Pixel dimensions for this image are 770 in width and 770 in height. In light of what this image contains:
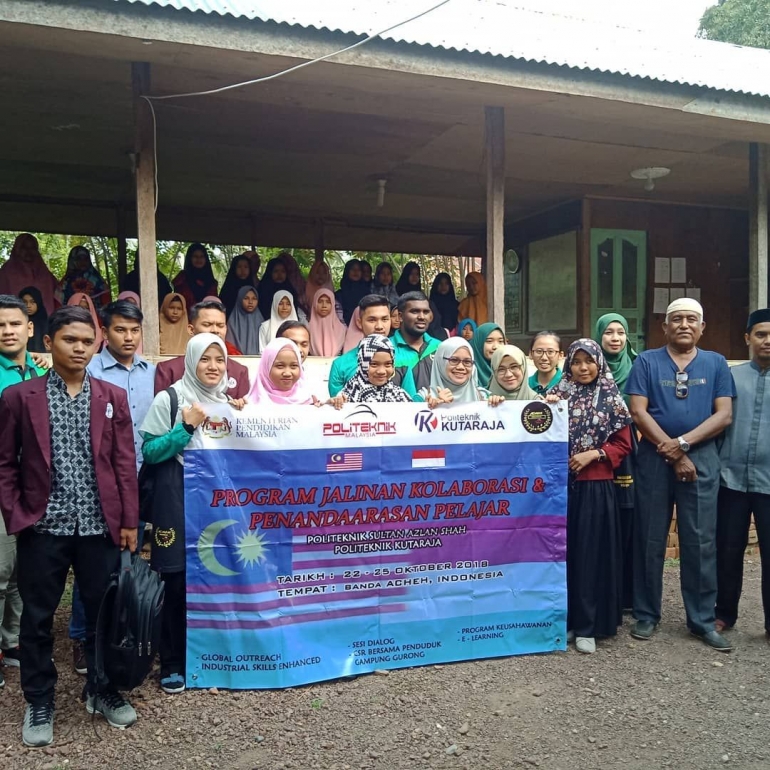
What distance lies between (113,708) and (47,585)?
59 cm

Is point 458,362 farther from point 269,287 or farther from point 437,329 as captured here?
point 269,287

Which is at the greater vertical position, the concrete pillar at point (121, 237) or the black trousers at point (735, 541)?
the concrete pillar at point (121, 237)

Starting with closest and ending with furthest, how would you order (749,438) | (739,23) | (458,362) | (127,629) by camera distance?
(127,629)
(458,362)
(749,438)
(739,23)

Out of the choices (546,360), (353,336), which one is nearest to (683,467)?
(546,360)

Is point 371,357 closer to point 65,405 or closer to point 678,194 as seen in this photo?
point 65,405

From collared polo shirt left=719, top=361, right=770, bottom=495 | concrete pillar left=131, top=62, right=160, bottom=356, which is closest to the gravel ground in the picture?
collared polo shirt left=719, top=361, right=770, bottom=495

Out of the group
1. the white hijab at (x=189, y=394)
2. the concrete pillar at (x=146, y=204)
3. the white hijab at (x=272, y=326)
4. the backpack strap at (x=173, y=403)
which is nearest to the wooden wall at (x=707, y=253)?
the white hijab at (x=272, y=326)

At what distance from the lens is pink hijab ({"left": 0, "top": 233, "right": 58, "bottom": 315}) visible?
6.58m

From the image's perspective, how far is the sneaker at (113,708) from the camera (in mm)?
2801

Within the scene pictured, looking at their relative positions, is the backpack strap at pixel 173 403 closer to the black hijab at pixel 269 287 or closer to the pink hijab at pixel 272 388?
the pink hijab at pixel 272 388

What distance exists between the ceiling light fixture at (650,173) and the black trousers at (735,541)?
5375 mm

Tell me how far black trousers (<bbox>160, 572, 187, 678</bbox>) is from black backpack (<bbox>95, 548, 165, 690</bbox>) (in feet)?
1.09

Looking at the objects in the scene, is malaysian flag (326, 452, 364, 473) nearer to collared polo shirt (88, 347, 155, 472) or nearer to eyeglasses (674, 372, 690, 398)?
collared polo shirt (88, 347, 155, 472)

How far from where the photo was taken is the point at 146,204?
16.6 feet
